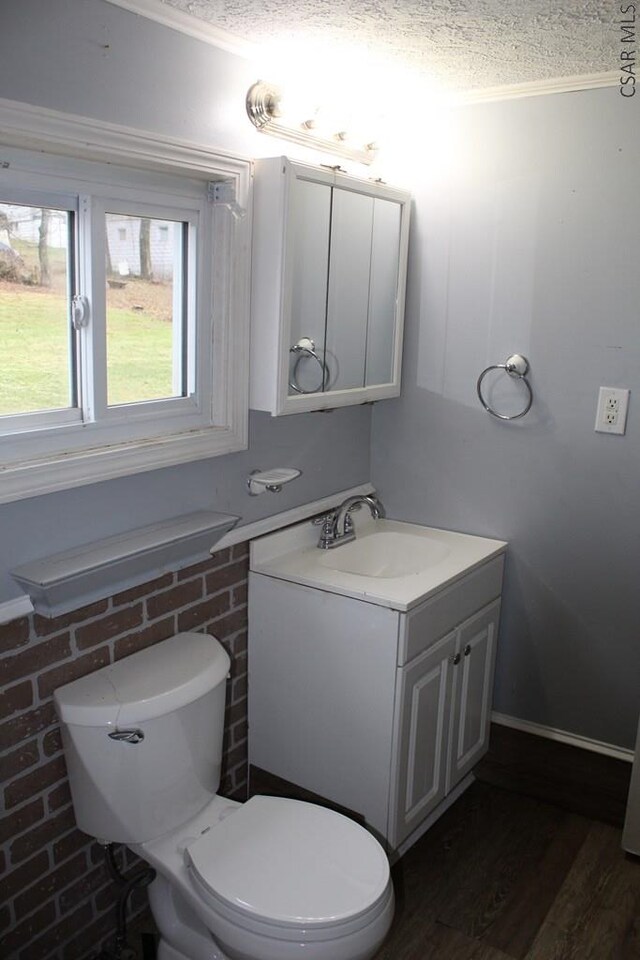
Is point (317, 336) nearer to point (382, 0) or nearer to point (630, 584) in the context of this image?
point (382, 0)

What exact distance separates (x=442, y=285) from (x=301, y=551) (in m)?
0.92

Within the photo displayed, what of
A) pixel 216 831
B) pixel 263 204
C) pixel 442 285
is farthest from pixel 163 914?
pixel 442 285

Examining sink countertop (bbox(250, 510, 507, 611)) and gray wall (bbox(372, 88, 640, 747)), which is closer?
sink countertop (bbox(250, 510, 507, 611))

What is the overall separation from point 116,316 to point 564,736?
179cm

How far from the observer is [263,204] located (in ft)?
6.72

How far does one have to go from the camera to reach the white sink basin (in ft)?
8.43

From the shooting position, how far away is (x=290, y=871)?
1.72 metres

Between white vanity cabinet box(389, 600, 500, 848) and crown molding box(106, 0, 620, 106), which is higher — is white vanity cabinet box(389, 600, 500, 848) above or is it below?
below

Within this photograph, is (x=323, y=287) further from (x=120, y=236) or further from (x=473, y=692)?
(x=473, y=692)

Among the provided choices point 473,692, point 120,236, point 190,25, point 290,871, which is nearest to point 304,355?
point 120,236

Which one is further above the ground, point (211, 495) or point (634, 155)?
point (634, 155)

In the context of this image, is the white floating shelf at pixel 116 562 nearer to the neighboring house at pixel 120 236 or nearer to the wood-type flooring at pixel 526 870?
the neighboring house at pixel 120 236

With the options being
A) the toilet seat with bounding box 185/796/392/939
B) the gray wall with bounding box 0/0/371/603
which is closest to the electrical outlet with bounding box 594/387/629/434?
the gray wall with bounding box 0/0/371/603

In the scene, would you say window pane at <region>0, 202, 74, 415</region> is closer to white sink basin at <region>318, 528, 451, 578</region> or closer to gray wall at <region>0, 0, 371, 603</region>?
gray wall at <region>0, 0, 371, 603</region>
